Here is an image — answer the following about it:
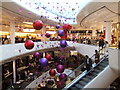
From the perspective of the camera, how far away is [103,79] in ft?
22.4

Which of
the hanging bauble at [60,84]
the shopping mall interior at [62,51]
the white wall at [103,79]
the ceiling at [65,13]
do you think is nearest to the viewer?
the shopping mall interior at [62,51]

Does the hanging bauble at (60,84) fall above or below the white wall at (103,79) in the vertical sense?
below

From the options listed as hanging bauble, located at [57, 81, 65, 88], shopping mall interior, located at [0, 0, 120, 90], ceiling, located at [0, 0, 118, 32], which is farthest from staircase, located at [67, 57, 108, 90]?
ceiling, located at [0, 0, 118, 32]

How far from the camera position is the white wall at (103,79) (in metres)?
6.69

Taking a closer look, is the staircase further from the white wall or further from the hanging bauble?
the hanging bauble

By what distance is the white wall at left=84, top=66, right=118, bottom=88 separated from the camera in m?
6.69

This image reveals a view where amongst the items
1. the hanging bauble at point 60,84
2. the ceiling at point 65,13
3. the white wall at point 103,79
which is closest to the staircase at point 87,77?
the white wall at point 103,79

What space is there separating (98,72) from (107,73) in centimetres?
49

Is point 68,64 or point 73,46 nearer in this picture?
point 73,46

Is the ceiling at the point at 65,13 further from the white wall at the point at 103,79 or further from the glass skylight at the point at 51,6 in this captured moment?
the white wall at the point at 103,79

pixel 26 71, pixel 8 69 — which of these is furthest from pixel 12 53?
pixel 26 71

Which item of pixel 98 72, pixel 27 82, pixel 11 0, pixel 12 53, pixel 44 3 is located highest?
pixel 44 3

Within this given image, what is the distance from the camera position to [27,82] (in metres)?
12.6

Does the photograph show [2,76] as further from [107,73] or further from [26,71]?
[107,73]
